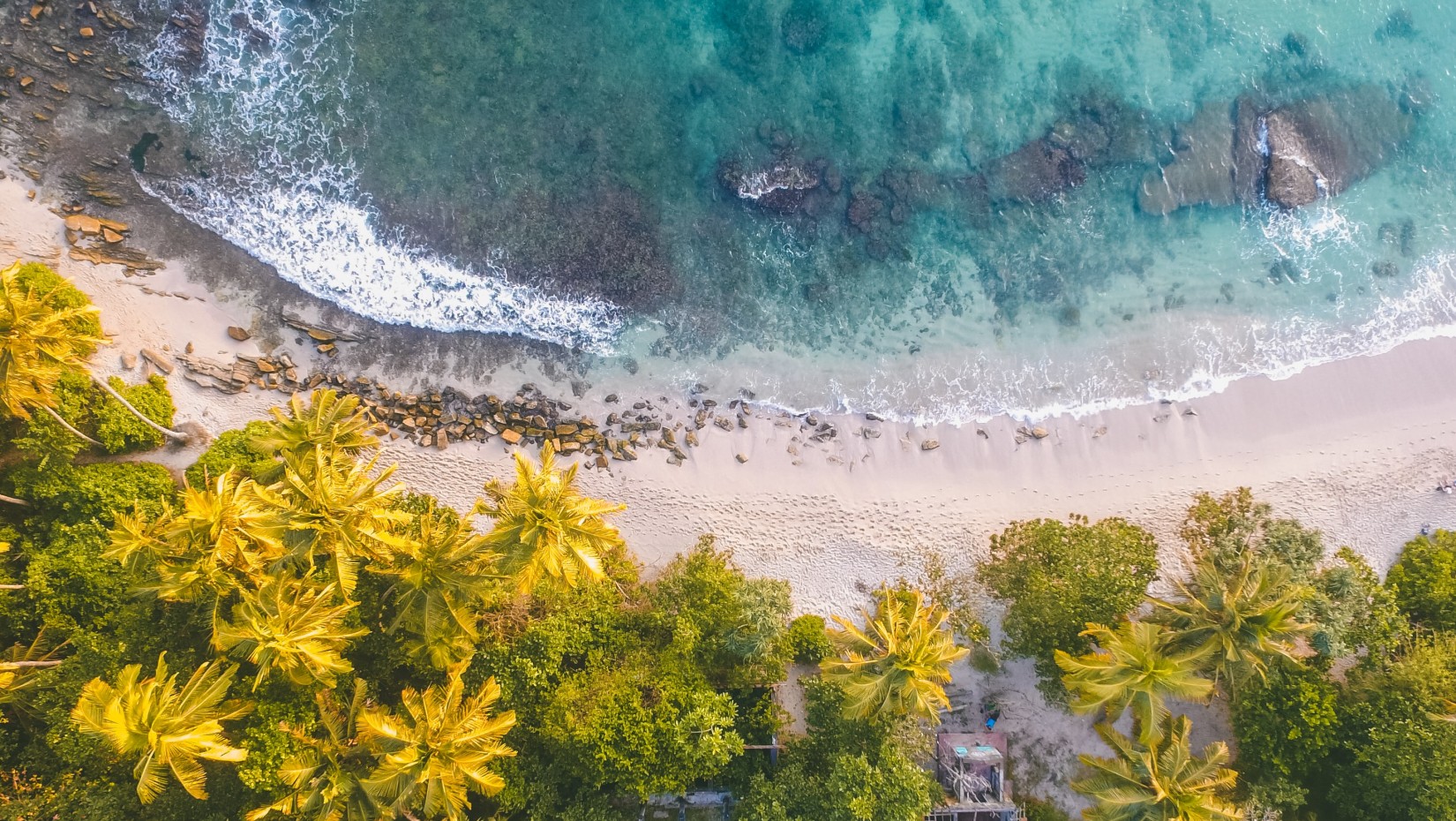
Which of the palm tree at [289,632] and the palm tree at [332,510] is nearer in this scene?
the palm tree at [332,510]

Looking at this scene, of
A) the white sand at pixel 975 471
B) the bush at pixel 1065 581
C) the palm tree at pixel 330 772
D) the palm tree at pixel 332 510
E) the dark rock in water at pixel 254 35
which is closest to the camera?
the palm tree at pixel 332 510

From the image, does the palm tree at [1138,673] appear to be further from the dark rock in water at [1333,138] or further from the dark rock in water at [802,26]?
the dark rock in water at [802,26]

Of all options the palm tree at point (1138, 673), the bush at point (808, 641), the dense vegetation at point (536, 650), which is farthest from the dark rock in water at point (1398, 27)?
the bush at point (808, 641)

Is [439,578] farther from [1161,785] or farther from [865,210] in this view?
[1161,785]

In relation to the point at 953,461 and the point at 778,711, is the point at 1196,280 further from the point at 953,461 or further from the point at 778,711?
the point at 778,711

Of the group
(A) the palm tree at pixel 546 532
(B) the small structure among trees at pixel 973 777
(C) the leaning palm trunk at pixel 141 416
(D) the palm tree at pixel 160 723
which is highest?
(C) the leaning palm trunk at pixel 141 416

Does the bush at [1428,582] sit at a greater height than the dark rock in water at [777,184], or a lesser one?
lesser

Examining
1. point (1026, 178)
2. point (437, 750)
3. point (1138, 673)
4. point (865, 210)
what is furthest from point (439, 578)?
point (1026, 178)
